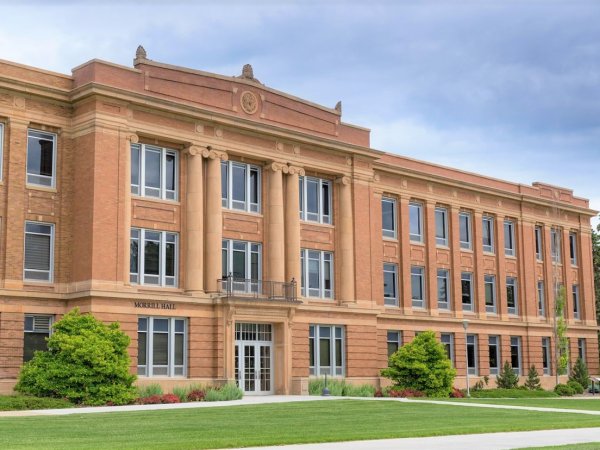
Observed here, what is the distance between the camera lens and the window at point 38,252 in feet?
119

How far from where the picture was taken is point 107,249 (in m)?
36.5

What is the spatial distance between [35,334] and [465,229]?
101 feet

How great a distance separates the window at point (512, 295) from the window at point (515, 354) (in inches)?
77.3

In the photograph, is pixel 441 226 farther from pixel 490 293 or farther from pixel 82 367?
pixel 82 367

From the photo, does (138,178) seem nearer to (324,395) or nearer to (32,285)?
(32,285)

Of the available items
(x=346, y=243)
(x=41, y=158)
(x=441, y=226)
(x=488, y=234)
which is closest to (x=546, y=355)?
(x=488, y=234)

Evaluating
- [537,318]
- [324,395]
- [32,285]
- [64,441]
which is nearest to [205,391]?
[324,395]

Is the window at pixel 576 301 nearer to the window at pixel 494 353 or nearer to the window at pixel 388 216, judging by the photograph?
the window at pixel 494 353

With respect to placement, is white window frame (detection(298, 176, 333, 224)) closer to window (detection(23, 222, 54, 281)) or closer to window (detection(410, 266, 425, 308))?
window (detection(410, 266, 425, 308))

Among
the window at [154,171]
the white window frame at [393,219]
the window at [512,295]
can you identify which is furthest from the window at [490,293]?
the window at [154,171]

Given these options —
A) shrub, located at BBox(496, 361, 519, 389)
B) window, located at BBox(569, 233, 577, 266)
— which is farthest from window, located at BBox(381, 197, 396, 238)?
window, located at BBox(569, 233, 577, 266)

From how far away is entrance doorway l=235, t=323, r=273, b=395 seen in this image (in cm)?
4088

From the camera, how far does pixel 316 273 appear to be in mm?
45938

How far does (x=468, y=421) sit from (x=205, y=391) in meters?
14.5
